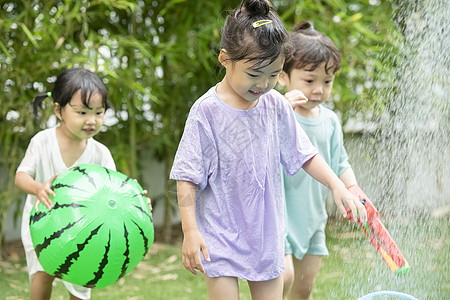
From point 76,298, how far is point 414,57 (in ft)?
11.9

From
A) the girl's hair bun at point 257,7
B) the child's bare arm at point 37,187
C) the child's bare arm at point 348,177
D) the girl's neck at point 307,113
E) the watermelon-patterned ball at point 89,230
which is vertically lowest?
the watermelon-patterned ball at point 89,230

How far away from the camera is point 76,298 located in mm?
3383

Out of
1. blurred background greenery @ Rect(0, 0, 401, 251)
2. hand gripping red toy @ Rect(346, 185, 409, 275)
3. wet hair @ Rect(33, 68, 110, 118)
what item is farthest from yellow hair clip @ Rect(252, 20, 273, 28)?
blurred background greenery @ Rect(0, 0, 401, 251)

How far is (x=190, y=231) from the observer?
2.29 m

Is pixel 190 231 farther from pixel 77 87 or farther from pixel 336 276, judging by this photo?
pixel 336 276

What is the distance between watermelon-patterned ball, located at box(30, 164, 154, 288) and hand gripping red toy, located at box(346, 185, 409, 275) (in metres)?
1.05

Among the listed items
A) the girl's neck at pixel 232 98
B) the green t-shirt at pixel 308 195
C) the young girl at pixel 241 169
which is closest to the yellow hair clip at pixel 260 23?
the young girl at pixel 241 169

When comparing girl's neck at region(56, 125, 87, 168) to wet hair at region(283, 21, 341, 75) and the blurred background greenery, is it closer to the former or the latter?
wet hair at region(283, 21, 341, 75)

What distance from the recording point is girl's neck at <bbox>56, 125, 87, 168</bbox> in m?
3.40

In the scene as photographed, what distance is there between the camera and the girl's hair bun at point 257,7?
7.53 ft

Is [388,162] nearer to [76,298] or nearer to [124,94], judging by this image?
[124,94]

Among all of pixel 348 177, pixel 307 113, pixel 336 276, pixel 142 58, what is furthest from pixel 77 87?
pixel 336 276

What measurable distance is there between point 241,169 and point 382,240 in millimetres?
628

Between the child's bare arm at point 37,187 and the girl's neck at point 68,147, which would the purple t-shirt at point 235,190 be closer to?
the child's bare arm at point 37,187
